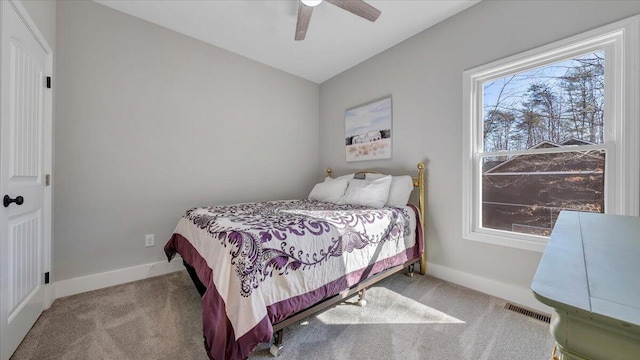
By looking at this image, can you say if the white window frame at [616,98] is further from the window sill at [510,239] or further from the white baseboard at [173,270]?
the white baseboard at [173,270]

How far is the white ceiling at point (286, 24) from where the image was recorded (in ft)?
7.71

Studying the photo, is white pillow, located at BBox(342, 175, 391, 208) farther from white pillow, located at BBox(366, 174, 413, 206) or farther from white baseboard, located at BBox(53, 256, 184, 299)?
white baseboard, located at BBox(53, 256, 184, 299)

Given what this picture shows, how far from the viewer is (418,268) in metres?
2.77

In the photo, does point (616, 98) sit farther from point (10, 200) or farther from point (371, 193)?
point (10, 200)

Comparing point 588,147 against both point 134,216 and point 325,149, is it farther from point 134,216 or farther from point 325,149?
point 134,216

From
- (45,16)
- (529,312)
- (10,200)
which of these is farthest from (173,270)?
(529,312)

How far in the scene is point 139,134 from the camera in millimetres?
2551

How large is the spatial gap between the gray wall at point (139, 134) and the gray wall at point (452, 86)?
183 cm

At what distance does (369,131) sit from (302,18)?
1.65m

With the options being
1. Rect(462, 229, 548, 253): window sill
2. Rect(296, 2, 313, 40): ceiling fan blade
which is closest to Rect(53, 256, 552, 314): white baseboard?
Rect(462, 229, 548, 253): window sill

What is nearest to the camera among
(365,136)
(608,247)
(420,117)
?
(608,247)

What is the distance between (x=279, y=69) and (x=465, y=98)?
2.60 m

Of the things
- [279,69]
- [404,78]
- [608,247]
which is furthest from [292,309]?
[279,69]

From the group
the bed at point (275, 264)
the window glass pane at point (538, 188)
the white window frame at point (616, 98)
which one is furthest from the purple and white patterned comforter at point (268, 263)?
the white window frame at point (616, 98)
